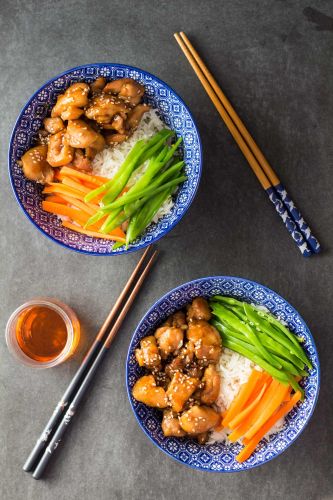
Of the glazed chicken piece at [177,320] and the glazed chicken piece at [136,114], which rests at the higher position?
the glazed chicken piece at [136,114]

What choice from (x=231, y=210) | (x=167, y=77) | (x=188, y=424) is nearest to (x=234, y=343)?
(x=188, y=424)

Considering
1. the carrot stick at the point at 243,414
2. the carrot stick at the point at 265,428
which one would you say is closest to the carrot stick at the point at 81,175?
the carrot stick at the point at 243,414

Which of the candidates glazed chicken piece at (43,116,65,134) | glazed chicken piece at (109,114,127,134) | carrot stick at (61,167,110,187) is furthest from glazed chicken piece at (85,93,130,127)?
carrot stick at (61,167,110,187)

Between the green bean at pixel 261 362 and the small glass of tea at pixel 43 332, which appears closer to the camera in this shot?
the green bean at pixel 261 362

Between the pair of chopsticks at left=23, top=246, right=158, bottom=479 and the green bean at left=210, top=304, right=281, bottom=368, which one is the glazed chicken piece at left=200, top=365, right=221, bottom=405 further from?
the pair of chopsticks at left=23, top=246, right=158, bottom=479

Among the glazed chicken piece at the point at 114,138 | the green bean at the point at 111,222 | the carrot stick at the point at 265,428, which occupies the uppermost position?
the glazed chicken piece at the point at 114,138

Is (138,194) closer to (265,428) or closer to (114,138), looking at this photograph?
(114,138)

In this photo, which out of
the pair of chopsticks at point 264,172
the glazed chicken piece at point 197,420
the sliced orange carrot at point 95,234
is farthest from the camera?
the pair of chopsticks at point 264,172

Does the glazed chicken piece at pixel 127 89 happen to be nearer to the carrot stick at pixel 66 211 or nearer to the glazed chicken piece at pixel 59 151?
the glazed chicken piece at pixel 59 151
